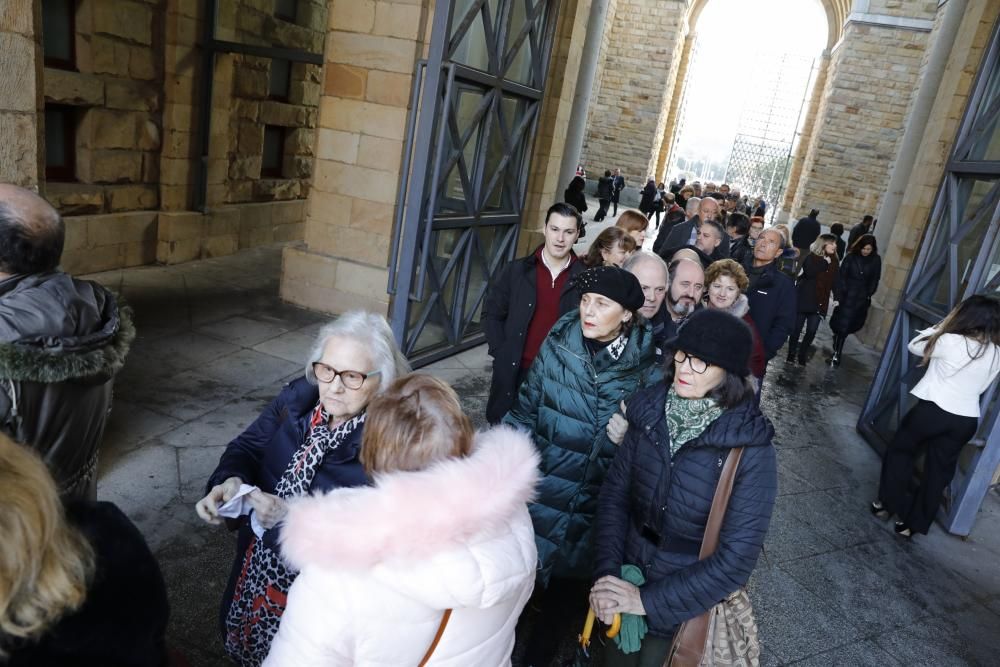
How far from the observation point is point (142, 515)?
3547 millimetres

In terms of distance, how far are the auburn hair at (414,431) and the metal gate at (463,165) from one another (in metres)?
3.81

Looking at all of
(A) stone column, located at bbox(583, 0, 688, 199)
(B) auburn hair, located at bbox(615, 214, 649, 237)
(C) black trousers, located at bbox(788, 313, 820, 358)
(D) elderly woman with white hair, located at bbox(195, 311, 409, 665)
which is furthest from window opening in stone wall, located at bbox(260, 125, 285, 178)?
(A) stone column, located at bbox(583, 0, 688, 199)

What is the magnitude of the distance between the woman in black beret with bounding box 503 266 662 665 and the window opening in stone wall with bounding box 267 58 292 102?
901 centimetres

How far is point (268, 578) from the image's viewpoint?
2076mm

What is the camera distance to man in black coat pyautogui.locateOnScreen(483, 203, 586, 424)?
13.6 ft

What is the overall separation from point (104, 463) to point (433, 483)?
3.47 metres

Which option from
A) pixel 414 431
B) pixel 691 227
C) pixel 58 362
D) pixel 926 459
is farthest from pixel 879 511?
pixel 58 362

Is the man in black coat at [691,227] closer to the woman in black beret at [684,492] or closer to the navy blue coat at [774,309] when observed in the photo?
the navy blue coat at [774,309]

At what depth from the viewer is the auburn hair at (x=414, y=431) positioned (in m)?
1.53

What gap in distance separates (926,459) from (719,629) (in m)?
3.35

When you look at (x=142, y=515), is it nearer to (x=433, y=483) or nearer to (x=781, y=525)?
(x=433, y=483)

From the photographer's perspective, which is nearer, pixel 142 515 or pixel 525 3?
pixel 142 515

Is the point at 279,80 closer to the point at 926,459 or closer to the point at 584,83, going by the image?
the point at 584,83

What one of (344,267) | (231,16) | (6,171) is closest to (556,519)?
(6,171)
